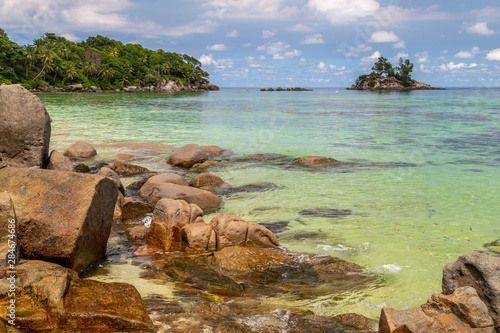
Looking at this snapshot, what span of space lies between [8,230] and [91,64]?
113412 millimetres

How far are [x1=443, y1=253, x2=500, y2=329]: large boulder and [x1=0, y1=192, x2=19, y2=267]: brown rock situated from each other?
16.1 ft

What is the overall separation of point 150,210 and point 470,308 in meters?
7.02

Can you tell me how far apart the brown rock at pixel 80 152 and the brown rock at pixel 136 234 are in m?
10.1

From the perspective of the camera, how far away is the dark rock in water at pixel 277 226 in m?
8.53

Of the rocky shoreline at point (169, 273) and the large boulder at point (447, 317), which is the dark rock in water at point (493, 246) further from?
the large boulder at point (447, 317)

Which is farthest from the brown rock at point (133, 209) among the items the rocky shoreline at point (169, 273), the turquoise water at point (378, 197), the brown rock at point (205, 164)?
the brown rock at point (205, 164)

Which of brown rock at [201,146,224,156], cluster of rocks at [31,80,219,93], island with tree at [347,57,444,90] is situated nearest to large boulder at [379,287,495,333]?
brown rock at [201,146,224,156]

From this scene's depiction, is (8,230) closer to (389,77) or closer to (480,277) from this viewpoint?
(480,277)

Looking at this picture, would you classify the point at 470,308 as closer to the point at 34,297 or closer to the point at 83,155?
the point at 34,297

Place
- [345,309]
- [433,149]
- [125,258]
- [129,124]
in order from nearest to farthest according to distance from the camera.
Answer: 1. [345,309]
2. [125,258]
3. [433,149]
4. [129,124]

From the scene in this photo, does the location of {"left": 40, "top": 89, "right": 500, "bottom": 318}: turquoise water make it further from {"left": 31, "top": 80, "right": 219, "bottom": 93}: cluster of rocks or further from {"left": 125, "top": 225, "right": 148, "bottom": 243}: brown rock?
{"left": 31, "top": 80, "right": 219, "bottom": 93}: cluster of rocks

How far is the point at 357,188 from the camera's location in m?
12.1

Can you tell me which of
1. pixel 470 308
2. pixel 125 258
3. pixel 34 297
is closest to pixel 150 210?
pixel 125 258

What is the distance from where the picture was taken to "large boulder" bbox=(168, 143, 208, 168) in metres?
15.1
